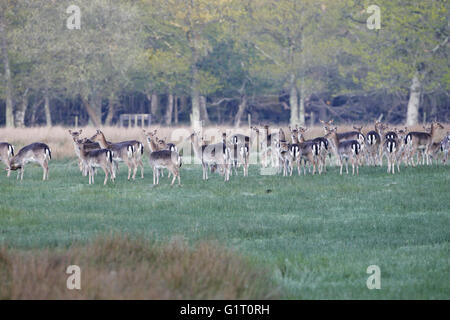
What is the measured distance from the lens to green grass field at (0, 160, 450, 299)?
941cm

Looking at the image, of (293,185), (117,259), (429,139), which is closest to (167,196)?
(293,185)

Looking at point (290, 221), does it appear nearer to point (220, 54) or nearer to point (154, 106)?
point (220, 54)

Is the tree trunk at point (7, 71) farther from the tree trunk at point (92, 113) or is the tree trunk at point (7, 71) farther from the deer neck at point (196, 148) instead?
the deer neck at point (196, 148)

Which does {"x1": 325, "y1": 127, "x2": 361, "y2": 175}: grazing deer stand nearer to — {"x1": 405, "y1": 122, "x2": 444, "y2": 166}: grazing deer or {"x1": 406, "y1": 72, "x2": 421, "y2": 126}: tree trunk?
{"x1": 405, "y1": 122, "x2": 444, "y2": 166}: grazing deer

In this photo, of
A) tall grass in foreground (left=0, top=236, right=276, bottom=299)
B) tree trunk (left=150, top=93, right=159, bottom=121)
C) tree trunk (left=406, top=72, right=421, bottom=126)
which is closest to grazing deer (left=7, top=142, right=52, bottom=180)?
tall grass in foreground (left=0, top=236, right=276, bottom=299)

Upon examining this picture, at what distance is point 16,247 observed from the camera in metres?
10.6

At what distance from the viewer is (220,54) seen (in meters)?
55.9

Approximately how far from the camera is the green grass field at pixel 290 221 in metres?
9.41

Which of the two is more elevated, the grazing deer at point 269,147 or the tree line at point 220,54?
the tree line at point 220,54

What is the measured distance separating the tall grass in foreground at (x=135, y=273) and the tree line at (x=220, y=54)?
36.0 metres

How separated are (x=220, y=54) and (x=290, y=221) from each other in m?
43.6
